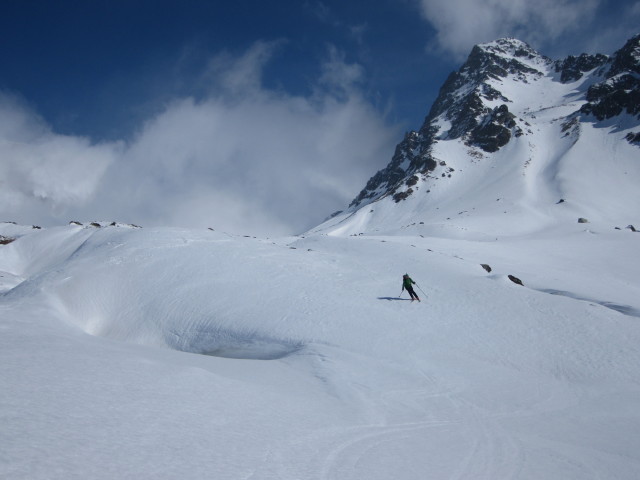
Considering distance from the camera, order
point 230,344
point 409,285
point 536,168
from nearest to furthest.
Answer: point 230,344
point 409,285
point 536,168

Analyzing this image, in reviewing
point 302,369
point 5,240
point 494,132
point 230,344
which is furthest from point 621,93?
point 5,240

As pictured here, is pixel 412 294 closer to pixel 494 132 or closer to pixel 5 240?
pixel 5 240

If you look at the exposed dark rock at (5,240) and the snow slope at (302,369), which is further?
the exposed dark rock at (5,240)

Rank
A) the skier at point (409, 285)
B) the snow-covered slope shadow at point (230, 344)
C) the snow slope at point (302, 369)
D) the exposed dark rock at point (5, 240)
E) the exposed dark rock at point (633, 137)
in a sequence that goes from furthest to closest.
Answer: the exposed dark rock at point (633, 137), the exposed dark rock at point (5, 240), the skier at point (409, 285), the snow-covered slope shadow at point (230, 344), the snow slope at point (302, 369)

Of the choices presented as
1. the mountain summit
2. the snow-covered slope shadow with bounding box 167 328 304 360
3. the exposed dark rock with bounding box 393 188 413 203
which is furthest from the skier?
the exposed dark rock with bounding box 393 188 413 203

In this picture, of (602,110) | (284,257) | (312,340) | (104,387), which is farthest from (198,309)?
(602,110)

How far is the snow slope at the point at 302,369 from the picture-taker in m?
5.23

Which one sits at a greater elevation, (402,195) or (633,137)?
(633,137)

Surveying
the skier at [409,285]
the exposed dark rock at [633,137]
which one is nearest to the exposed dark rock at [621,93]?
the exposed dark rock at [633,137]

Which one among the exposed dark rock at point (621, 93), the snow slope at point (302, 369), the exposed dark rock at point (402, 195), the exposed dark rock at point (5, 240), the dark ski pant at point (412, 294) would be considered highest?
the exposed dark rock at point (621, 93)

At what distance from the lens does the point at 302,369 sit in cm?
1119

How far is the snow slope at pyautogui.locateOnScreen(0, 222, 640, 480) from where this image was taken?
5.23m

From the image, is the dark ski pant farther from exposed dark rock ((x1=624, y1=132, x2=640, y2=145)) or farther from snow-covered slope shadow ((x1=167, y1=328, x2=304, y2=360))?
exposed dark rock ((x1=624, y1=132, x2=640, y2=145))

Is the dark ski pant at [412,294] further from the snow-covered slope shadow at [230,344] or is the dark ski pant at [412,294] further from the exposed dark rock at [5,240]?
the exposed dark rock at [5,240]
